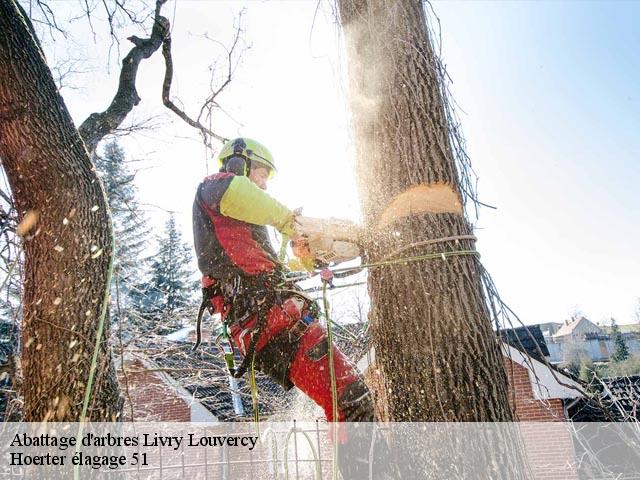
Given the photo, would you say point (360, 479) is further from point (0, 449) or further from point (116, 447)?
point (0, 449)

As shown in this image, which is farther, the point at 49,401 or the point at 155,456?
the point at 155,456

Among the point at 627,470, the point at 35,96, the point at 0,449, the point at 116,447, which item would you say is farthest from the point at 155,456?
the point at 627,470

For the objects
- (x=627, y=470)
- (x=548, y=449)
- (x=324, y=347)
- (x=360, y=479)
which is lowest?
(x=627, y=470)

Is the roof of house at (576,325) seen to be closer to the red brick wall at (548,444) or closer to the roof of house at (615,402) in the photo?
the roof of house at (615,402)

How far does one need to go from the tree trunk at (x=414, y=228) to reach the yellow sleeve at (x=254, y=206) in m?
0.63

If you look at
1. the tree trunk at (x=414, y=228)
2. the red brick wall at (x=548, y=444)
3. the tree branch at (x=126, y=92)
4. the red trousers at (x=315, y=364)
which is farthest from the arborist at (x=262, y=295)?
the red brick wall at (x=548, y=444)

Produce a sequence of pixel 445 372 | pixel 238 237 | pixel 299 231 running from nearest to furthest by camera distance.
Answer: pixel 445 372
pixel 299 231
pixel 238 237

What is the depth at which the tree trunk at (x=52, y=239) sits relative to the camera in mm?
2539

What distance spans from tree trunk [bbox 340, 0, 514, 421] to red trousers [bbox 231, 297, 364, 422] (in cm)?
48

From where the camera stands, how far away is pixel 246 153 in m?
3.21

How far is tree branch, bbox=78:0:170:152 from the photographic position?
4773 millimetres

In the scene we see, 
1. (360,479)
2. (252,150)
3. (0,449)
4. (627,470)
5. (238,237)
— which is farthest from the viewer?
(627,470)

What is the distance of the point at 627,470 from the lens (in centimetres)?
1125

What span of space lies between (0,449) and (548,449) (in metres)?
9.61
